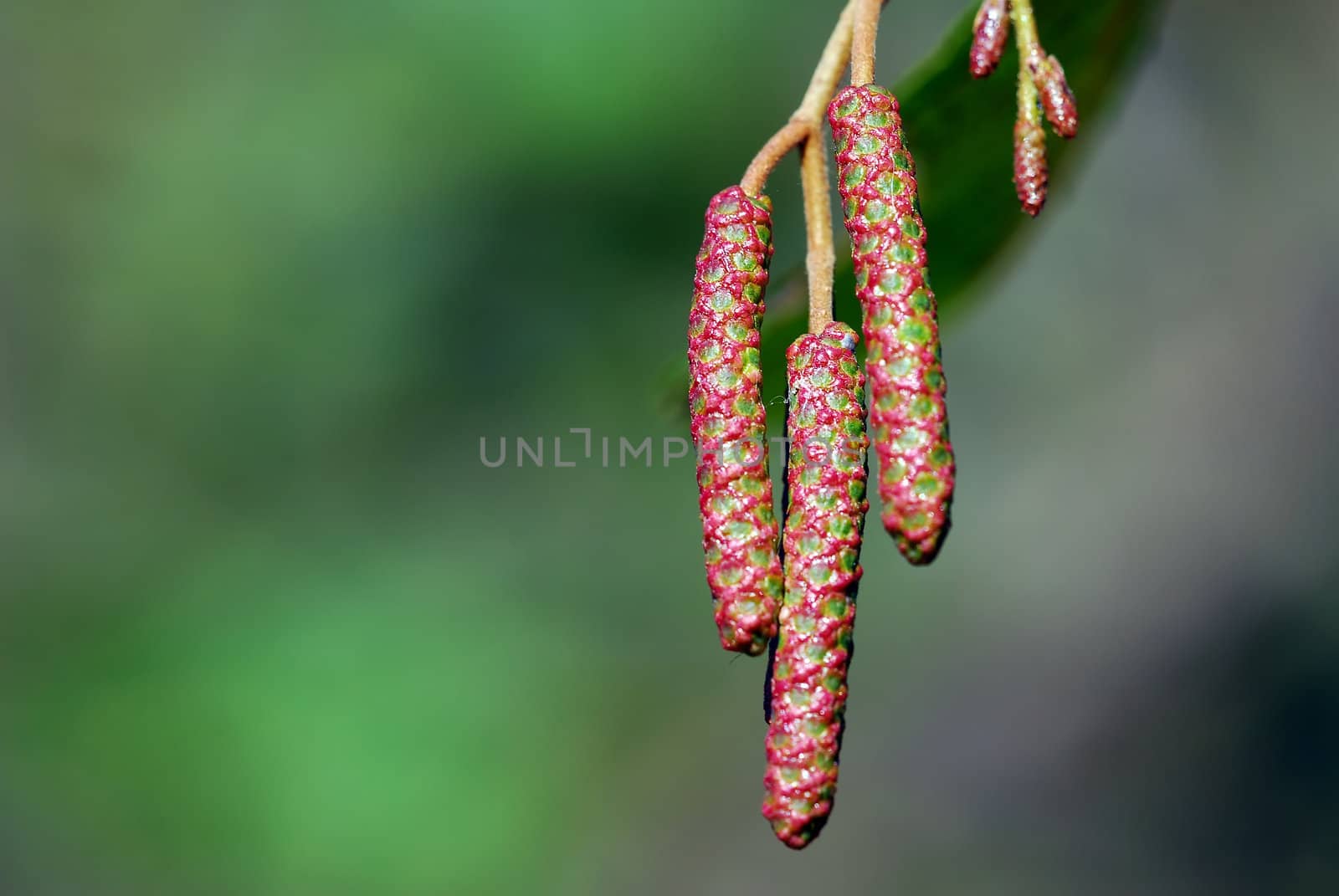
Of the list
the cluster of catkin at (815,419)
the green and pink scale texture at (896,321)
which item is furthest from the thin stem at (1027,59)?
the green and pink scale texture at (896,321)

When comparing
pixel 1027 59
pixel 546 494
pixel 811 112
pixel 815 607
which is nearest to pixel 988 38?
pixel 1027 59

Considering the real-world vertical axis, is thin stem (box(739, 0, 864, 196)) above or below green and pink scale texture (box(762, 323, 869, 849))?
above

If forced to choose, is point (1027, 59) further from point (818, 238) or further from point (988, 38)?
point (818, 238)

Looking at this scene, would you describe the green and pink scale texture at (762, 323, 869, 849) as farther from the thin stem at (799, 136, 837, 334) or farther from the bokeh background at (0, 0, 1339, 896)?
the bokeh background at (0, 0, 1339, 896)

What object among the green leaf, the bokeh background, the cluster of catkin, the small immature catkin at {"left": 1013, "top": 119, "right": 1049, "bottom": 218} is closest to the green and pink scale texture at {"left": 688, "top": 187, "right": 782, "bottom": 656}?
the cluster of catkin

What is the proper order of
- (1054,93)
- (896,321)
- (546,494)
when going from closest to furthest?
(896,321)
(1054,93)
(546,494)
